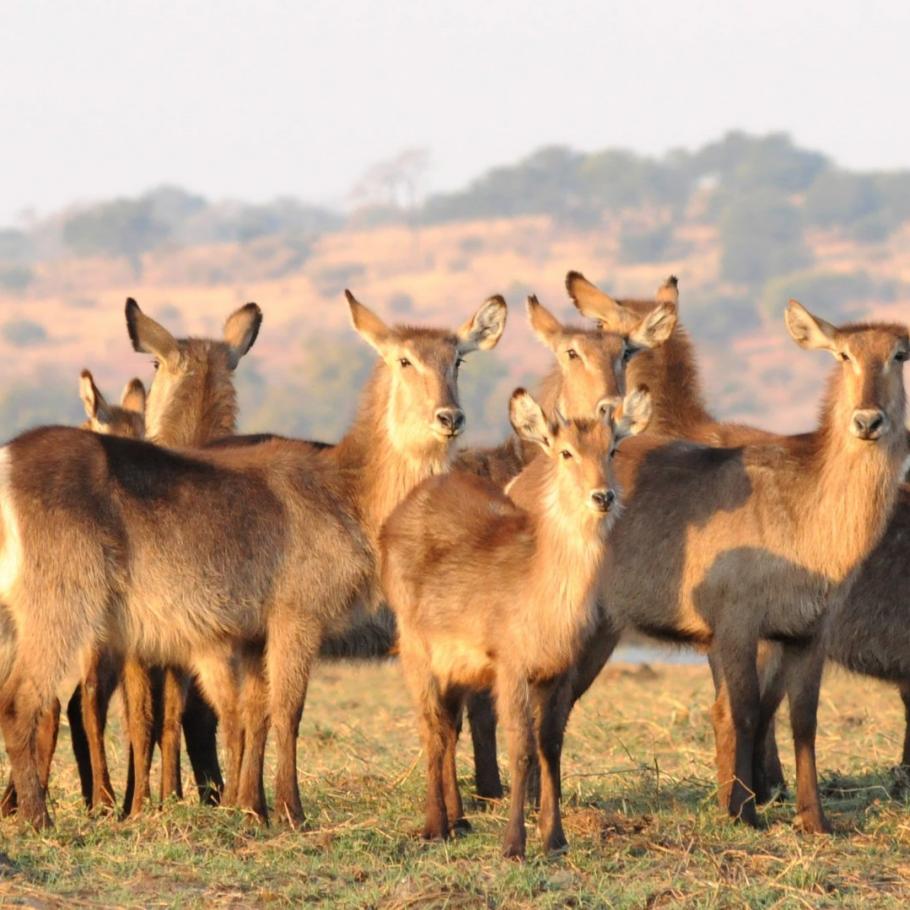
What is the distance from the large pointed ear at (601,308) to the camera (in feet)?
34.8

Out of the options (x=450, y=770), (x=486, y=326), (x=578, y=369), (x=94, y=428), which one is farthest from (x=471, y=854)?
(x=94, y=428)

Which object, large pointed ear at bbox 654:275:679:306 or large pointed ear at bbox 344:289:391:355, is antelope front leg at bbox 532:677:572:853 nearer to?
large pointed ear at bbox 344:289:391:355

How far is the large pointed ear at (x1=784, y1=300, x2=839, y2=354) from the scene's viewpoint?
866 centimetres

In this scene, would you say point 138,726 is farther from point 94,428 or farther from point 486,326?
point 486,326

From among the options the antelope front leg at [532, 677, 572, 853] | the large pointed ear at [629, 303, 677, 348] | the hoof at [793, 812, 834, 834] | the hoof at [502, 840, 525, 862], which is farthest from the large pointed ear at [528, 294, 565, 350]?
the hoof at [502, 840, 525, 862]

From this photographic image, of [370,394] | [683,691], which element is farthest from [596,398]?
[683,691]

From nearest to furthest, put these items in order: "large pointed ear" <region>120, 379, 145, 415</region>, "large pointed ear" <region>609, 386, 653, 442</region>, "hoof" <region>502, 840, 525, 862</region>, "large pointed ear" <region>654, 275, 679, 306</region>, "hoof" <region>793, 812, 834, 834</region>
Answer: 1. "hoof" <region>502, 840, 525, 862</region>
2. "large pointed ear" <region>609, 386, 653, 442</region>
3. "hoof" <region>793, 812, 834, 834</region>
4. "large pointed ear" <region>654, 275, 679, 306</region>
5. "large pointed ear" <region>120, 379, 145, 415</region>

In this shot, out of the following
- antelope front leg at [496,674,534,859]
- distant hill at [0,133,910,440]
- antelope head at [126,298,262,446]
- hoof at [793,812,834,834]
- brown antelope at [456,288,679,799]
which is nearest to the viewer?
antelope front leg at [496,674,534,859]

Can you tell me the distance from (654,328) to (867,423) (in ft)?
6.97

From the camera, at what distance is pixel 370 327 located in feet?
29.6

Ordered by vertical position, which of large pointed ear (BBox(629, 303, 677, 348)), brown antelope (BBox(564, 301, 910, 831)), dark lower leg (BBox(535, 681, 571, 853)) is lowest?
dark lower leg (BBox(535, 681, 571, 853))

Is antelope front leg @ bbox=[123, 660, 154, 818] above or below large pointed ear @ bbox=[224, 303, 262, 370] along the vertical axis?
below

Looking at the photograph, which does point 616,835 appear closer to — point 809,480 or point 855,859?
point 855,859

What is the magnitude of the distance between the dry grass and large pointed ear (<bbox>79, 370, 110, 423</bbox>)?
1.94 metres
